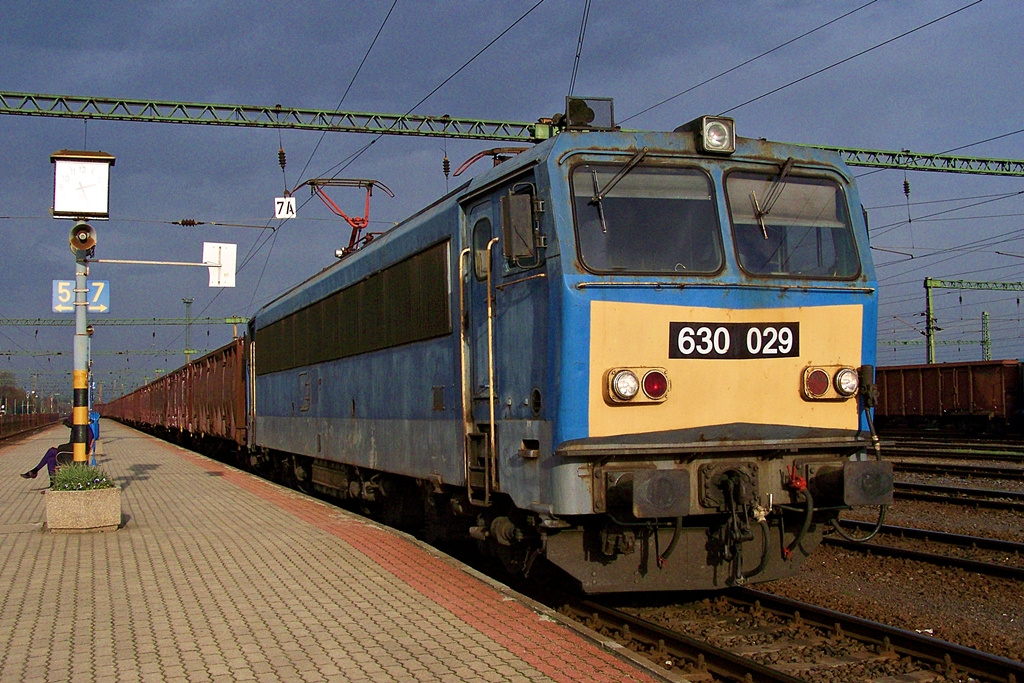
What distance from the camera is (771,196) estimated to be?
279 inches

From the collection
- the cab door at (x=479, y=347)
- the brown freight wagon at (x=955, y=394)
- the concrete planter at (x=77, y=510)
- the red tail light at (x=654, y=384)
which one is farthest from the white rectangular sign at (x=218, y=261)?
the brown freight wagon at (x=955, y=394)

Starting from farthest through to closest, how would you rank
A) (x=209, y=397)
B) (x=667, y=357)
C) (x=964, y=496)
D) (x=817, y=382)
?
(x=209, y=397), (x=964, y=496), (x=817, y=382), (x=667, y=357)

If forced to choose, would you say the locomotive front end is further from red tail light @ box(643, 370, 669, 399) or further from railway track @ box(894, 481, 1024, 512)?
railway track @ box(894, 481, 1024, 512)

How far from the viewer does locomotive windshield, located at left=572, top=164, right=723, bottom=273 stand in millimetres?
6559

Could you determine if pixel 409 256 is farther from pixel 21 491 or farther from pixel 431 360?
pixel 21 491

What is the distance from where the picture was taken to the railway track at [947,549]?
8727 millimetres

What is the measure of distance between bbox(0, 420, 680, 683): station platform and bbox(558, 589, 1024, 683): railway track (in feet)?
1.78

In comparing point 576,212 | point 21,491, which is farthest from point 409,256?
point 21,491

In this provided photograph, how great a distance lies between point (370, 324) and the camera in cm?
1081

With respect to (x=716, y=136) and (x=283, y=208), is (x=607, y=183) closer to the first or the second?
(x=716, y=136)

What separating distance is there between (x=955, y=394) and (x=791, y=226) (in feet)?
88.7

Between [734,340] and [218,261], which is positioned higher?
[218,261]

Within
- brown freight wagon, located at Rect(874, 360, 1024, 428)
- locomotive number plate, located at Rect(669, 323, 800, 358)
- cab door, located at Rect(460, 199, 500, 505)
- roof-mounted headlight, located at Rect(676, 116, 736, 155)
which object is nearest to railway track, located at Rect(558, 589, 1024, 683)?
cab door, located at Rect(460, 199, 500, 505)

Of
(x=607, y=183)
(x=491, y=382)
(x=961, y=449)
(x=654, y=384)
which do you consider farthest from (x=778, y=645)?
(x=961, y=449)
